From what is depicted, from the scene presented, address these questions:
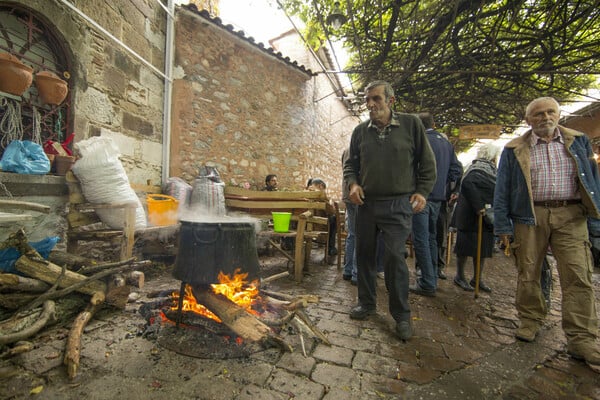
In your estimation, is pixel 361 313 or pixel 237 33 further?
pixel 237 33

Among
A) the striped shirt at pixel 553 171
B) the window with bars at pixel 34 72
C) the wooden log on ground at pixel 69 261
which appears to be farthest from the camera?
the window with bars at pixel 34 72

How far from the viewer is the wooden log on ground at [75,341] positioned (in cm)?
170

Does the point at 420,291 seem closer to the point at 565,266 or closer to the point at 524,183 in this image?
the point at 565,266

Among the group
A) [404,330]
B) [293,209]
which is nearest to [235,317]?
[404,330]

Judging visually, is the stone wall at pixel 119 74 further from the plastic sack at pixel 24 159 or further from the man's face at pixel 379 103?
the man's face at pixel 379 103

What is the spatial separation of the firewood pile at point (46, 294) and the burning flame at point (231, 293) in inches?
25.5

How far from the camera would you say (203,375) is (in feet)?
5.69

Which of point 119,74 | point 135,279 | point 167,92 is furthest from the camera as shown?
point 167,92

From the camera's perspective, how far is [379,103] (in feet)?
8.30

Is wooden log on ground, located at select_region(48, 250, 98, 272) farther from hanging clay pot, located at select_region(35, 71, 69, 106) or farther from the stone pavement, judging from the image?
hanging clay pot, located at select_region(35, 71, 69, 106)

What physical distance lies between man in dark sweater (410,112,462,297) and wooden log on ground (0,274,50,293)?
3726 millimetres

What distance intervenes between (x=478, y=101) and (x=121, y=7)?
8.92m

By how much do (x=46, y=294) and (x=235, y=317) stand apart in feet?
5.07

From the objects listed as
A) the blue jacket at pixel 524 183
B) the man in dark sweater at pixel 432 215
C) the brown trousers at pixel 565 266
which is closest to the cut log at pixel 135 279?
the man in dark sweater at pixel 432 215
